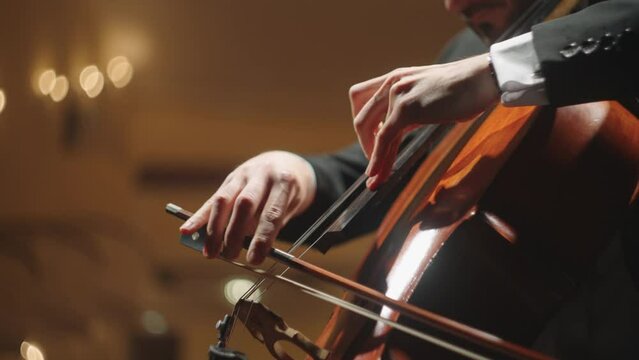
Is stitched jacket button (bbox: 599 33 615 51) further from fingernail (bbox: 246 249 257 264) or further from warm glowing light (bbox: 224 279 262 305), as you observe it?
warm glowing light (bbox: 224 279 262 305)

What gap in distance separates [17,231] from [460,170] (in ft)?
3.99

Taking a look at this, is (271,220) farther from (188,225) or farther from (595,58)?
(595,58)

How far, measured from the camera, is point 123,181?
5.41 ft

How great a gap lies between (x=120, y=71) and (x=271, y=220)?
1135 mm

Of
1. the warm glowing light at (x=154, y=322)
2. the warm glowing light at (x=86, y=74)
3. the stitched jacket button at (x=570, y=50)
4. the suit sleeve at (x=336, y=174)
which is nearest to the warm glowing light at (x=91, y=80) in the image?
the warm glowing light at (x=86, y=74)

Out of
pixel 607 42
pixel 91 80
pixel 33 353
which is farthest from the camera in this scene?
pixel 91 80

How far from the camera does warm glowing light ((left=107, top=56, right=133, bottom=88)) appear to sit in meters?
1.65

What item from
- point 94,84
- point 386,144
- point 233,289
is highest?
point 386,144

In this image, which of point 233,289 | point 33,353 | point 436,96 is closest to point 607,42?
point 436,96

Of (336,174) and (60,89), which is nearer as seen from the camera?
(336,174)

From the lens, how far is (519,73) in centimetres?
56

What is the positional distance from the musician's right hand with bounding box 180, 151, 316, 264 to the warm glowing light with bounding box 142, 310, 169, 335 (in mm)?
921

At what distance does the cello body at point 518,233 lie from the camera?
548mm

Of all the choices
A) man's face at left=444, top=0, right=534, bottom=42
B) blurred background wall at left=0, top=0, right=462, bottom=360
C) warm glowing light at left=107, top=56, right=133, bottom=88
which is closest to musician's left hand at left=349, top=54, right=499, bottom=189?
man's face at left=444, top=0, right=534, bottom=42
